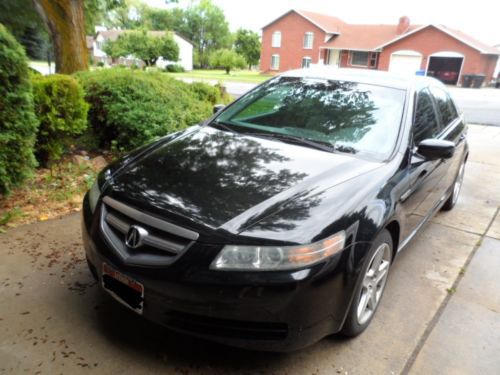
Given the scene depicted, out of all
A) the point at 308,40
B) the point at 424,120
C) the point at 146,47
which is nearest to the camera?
the point at 424,120

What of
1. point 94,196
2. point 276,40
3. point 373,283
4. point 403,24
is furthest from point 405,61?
point 94,196

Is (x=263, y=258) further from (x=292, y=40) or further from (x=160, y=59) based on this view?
(x=160, y=59)

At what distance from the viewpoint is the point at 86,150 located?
566cm

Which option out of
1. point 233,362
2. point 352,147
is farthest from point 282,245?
point 352,147

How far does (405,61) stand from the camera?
38.4 metres

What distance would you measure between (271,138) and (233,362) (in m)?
1.59

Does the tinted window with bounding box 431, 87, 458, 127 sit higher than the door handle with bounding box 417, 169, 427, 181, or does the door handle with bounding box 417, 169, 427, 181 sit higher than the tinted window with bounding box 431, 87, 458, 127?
the tinted window with bounding box 431, 87, 458, 127

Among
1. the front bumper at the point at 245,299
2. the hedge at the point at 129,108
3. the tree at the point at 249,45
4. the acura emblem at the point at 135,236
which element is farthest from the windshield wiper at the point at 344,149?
the tree at the point at 249,45

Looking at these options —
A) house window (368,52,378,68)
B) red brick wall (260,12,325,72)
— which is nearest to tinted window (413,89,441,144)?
red brick wall (260,12,325,72)

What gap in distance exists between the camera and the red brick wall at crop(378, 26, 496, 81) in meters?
35.4

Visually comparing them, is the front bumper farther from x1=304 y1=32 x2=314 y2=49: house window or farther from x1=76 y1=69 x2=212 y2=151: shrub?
x1=304 y1=32 x2=314 y2=49: house window

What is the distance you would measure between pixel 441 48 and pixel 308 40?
527 inches

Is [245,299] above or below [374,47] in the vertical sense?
below

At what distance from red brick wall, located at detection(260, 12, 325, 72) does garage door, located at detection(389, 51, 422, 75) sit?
778cm
